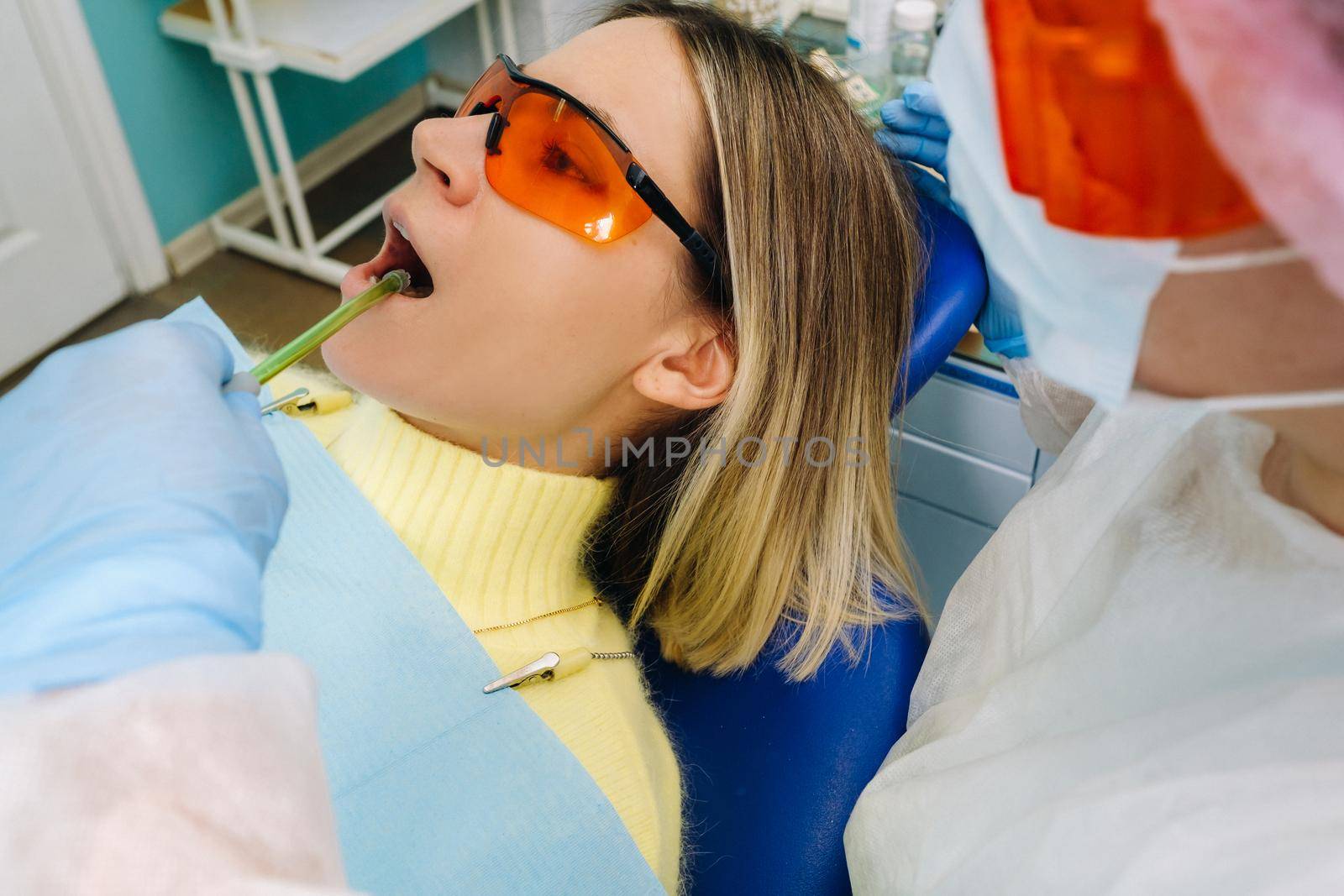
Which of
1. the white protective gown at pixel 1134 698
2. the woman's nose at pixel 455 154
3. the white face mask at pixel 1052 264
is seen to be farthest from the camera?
the woman's nose at pixel 455 154

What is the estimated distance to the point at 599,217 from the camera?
99cm

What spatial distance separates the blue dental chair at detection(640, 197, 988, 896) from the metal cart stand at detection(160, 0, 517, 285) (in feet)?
5.59

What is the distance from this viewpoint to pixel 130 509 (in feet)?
2.23

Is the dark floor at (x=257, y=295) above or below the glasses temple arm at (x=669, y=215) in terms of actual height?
below

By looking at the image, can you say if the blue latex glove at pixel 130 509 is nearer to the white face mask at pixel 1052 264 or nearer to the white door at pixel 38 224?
the white face mask at pixel 1052 264

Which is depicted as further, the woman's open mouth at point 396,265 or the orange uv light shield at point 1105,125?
the woman's open mouth at point 396,265

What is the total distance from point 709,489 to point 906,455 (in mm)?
518

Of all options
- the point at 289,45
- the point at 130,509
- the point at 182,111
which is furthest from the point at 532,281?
the point at 182,111

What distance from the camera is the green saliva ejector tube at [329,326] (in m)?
0.92

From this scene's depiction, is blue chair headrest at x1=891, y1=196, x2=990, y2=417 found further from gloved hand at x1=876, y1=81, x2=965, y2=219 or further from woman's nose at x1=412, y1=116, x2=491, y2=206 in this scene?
woman's nose at x1=412, y1=116, x2=491, y2=206

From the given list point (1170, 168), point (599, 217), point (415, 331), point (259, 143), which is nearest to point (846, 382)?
point (599, 217)

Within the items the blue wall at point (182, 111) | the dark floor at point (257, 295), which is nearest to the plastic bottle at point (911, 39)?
the dark floor at point (257, 295)

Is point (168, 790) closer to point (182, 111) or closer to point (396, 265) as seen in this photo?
point (396, 265)

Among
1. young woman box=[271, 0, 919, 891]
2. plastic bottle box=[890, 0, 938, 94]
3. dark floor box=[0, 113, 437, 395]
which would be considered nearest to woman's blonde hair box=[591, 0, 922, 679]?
young woman box=[271, 0, 919, 891]
